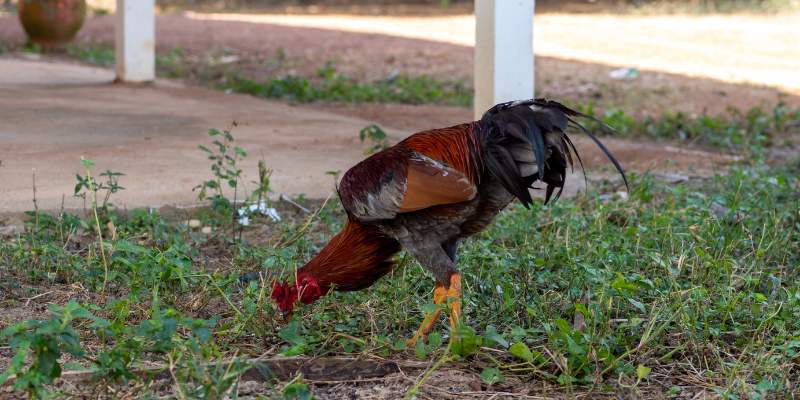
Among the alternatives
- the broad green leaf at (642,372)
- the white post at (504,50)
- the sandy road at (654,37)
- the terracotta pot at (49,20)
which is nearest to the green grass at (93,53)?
the terracotta pot at (49,20)

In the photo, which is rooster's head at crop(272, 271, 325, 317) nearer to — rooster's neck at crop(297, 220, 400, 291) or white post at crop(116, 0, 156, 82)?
rooster's neck at crop(297, 220, 400, 291)

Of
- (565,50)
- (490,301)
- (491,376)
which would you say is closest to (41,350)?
(491,376)

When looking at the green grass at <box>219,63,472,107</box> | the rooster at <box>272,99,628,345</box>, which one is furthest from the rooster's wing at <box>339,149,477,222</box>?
the green grass at <box>219,63,472,107</box>

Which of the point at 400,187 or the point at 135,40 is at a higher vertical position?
the point at 135,40

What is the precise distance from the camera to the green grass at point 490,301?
323 centimetres

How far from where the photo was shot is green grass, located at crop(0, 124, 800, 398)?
3229 mm

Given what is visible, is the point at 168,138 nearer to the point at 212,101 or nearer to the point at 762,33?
the point at 212,101

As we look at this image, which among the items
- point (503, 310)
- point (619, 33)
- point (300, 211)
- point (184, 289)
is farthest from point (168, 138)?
point (619, 33)

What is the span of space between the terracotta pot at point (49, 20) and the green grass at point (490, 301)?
27.8 ft

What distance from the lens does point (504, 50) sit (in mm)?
6789

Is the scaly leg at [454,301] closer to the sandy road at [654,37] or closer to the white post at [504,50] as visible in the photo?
the white post at [504,50]

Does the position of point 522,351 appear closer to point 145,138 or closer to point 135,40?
point 145,138

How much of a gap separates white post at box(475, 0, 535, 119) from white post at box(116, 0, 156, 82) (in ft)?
14.2

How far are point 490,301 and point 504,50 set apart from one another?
3.01 meters
